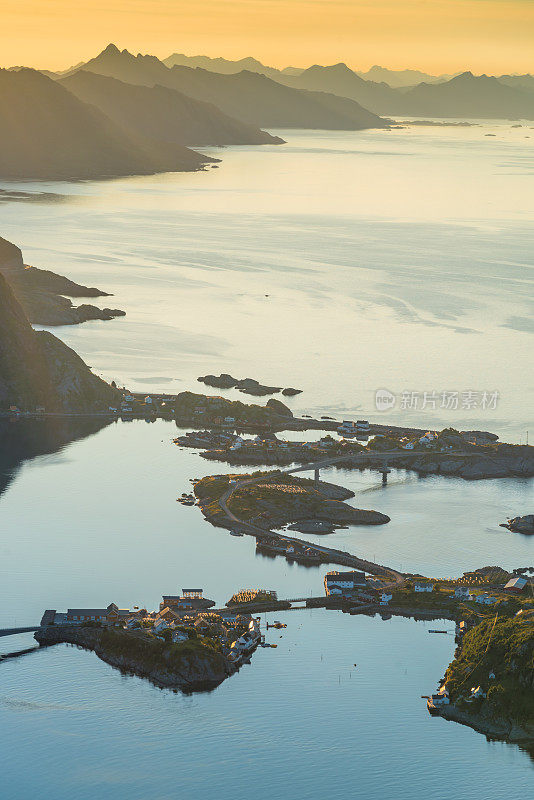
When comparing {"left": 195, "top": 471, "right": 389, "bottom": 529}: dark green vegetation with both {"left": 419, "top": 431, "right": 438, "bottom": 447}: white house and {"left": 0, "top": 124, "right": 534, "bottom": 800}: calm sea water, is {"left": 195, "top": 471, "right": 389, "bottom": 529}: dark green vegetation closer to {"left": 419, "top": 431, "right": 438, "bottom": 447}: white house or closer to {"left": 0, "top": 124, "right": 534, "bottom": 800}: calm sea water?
{"left": 0, "top": 124, "right": 534, "bottom": 800}: calm sea water

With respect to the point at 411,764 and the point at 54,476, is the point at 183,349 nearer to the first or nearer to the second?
the point at 54,476

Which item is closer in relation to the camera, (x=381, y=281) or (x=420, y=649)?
(x=420, y=649)

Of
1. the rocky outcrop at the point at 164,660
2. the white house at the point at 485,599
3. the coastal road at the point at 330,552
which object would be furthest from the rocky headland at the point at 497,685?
the coastal road at the point at 330,552

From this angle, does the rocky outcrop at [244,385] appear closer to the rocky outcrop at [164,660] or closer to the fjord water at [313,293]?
the fjord water at [313,293]

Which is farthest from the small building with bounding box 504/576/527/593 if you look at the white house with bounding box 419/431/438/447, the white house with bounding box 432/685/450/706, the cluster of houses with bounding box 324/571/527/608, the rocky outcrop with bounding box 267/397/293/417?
the rocky outcrop with bounding box 267/397/293/417

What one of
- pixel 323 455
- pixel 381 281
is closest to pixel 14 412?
pixel 323 455

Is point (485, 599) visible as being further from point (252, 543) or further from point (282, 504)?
point (282, 504)
